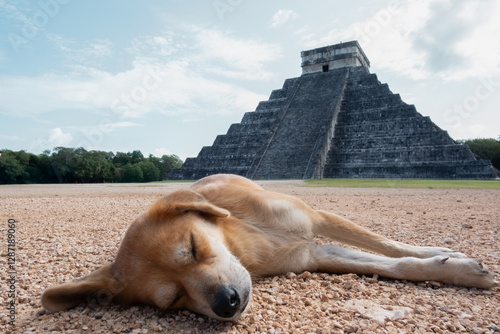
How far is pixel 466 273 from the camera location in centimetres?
273

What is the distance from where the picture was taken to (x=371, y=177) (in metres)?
26.1

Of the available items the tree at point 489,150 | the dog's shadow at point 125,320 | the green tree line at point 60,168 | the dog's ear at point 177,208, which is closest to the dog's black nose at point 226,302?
the dog's shadow at point 125,320

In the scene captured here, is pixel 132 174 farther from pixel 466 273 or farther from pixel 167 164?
pixel 466 273

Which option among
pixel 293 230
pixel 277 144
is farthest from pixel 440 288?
pixel 277 144

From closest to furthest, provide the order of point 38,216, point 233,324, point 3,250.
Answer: point 233,324
point 3,250
point 38,216

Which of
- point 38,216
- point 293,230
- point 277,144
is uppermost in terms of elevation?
point 277,144

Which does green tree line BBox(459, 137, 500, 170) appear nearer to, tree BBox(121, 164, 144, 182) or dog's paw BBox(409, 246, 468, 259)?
tree BBox(121, 164, 144, 182)

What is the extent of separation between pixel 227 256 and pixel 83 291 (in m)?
1.05

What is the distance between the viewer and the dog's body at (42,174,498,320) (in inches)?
86.4

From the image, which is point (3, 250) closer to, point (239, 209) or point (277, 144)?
point (239, 209)

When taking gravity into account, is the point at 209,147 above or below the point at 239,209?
above

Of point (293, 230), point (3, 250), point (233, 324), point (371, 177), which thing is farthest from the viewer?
point (371, 177)

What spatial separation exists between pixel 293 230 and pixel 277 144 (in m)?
29.2

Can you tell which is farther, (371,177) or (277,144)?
(277,144)
